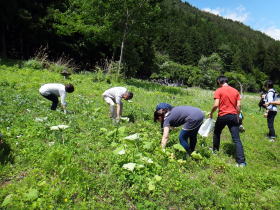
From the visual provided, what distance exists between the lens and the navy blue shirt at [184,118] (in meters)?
5.70

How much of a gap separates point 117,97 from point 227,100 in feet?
11.0

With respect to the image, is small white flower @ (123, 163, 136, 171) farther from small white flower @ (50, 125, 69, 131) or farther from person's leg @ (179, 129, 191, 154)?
small white flower @ (50, 125, 69, 131)

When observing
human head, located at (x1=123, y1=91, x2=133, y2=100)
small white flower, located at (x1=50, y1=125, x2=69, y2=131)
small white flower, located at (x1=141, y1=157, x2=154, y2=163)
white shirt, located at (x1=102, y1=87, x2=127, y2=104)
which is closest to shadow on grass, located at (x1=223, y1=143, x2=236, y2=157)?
small white flower, located at (x1=141, y1=157, x2=154, y2=163)

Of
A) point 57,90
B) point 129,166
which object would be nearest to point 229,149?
point 129,166

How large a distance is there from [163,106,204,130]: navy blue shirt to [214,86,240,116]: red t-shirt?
100cm

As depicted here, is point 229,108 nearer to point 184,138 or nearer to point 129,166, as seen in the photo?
point 184,138

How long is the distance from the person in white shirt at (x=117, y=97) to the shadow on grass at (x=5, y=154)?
139 inches

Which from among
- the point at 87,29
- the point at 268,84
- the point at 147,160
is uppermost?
the point at 87,29

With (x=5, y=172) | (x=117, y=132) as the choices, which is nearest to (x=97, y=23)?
(x=117, y=132)

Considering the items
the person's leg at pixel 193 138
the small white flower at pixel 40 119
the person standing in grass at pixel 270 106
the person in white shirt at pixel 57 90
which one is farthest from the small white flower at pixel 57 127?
the person standing in grass at pixel 270 106

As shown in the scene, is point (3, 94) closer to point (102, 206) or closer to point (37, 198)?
point (37, 198)

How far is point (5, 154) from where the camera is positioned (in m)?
4.96

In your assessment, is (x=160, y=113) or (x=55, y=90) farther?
(x=55, y=90)

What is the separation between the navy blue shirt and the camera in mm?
5699
